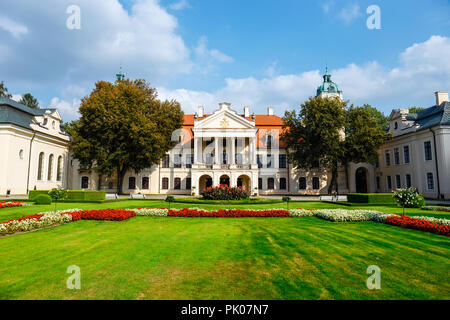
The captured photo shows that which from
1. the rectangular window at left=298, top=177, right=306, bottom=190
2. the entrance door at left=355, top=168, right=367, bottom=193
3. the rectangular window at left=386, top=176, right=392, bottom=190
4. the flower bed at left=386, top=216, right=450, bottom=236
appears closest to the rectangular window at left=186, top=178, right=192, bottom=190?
the rectangular window at left=298, top=177, right=306, bottom=190

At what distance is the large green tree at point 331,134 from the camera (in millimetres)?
34156

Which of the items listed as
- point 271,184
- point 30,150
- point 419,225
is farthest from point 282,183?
point 30,150

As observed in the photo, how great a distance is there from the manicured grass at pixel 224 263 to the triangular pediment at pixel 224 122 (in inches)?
1230

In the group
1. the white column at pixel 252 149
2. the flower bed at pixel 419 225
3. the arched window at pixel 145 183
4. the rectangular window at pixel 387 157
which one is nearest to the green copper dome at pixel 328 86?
the rectangular window at pixel 387 157

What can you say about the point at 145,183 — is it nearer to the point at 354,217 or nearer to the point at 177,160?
the point at 177,160

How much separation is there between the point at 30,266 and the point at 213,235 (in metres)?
5.60

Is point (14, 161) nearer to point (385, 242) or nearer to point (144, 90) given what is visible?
point (144, 90)

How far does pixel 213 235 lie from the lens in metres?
9.79

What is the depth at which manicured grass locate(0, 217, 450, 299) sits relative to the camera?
4.79 meters

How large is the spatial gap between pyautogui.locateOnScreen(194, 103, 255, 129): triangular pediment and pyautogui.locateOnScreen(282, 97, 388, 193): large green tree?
23.0 feet

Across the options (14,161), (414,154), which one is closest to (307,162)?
(414,154)

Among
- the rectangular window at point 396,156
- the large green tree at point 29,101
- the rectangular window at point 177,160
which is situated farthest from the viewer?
the large green tree at point 29,101

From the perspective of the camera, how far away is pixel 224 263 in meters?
6.39

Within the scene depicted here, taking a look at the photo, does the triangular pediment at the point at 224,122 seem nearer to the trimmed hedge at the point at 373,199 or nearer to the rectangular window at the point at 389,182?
the trimmed hedge at the point at 373,199
